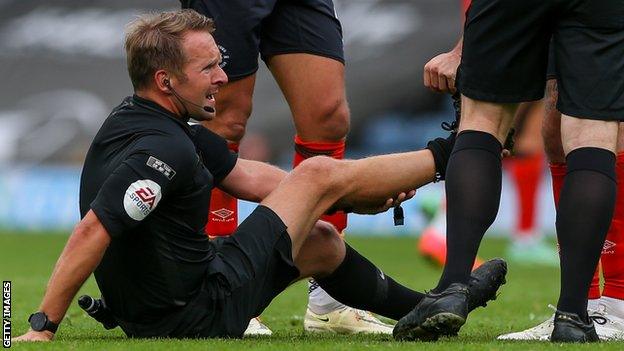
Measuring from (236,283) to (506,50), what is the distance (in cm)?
110

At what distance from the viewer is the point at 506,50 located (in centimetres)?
387

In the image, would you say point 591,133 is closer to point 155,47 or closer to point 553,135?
point 553,135

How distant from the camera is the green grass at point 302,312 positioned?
3.69 m

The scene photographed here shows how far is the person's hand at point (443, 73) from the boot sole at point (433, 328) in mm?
836

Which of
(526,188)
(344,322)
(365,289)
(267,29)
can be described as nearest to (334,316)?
(344,322)

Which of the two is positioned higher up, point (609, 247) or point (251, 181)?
point (251, 181)

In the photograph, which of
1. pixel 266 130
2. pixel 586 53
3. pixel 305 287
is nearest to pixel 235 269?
pixel 586 53

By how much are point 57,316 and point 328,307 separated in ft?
4.59

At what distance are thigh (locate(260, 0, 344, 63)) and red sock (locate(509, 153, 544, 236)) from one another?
5.52m

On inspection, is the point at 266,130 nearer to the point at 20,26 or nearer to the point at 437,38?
the point at 437,38

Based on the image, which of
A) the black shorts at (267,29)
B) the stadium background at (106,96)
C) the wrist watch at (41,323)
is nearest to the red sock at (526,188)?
the stadium background at (106,96)

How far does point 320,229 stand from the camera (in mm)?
4227

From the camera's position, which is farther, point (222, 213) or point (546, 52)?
point (222, 213)

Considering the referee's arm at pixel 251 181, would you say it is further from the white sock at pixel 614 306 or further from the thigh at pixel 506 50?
the white sock at pixel 614 306
